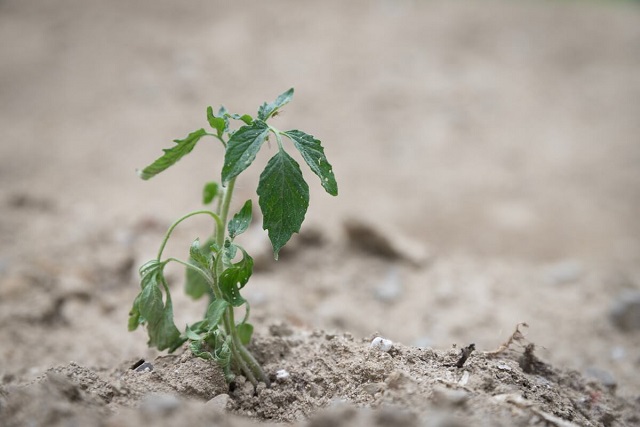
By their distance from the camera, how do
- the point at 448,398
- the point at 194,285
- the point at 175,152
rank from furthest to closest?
1. the point at 194,285
2. the point at 175,152
3. the point at 448,398

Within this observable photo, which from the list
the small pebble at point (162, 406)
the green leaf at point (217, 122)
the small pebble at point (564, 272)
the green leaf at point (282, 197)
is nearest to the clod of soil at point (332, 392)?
the small pebble at point (162, 406)

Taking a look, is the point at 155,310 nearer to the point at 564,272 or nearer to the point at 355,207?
the point at 564,272

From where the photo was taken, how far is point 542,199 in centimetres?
408

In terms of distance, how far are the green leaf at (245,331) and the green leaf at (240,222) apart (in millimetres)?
275

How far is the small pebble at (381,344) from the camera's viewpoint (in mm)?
1640

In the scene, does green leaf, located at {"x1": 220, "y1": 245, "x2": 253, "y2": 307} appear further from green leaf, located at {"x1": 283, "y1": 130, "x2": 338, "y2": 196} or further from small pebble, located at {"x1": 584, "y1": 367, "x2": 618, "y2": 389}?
small pebble, located at {"x1": 584, "y1": 367, "x2": 618, "y2": 389}

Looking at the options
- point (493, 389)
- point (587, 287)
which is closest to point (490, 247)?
point (587, 287)

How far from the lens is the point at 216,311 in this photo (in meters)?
1.46

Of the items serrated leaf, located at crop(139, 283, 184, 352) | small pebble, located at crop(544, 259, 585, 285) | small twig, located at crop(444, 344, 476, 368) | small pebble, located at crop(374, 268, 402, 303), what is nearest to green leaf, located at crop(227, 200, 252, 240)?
serrated leaf, located at crop(139, 283, 184, 352)

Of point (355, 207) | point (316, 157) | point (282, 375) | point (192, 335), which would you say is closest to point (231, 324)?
point (192, 335)

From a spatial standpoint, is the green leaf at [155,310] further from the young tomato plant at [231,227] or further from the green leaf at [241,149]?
the green leaf at [241,149]

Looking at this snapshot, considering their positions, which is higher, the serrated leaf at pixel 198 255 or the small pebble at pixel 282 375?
the serrated leaf at pixel 198 255

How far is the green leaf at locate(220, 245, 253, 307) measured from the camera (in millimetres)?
1456

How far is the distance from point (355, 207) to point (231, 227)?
8.10ft
